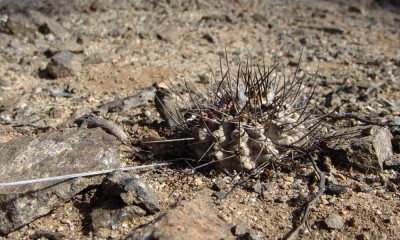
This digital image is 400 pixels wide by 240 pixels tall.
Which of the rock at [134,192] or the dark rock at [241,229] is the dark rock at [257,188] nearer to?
the dark rock at [241,229]

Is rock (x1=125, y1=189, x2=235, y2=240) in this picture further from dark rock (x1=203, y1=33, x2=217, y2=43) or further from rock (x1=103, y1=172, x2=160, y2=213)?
dark rock (x1=203, y1=33, x2=217, y2=43)

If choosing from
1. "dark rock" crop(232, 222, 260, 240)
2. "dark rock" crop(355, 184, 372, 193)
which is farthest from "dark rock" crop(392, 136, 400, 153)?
"dark rock" crop(232, 222, 260, 240)

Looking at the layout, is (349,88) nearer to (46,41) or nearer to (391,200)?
(391,200)

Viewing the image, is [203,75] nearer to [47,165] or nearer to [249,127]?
[249,127]

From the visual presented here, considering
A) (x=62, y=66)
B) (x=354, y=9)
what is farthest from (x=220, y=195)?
(x=354, y=9)

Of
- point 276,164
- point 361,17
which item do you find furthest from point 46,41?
point 361,17

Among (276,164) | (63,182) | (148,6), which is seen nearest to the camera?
(63,182)
